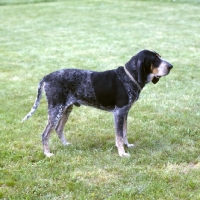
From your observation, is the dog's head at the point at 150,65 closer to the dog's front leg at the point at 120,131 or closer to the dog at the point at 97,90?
the dog at the point at 97,90

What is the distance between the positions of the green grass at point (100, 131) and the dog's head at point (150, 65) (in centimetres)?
106

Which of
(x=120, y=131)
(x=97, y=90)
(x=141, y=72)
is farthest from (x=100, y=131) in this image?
(x=141, y=72)

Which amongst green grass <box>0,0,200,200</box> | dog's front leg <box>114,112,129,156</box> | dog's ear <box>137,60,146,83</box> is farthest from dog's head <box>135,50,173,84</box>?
green grass <box>0,0,200,200</box>

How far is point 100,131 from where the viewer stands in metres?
6.23

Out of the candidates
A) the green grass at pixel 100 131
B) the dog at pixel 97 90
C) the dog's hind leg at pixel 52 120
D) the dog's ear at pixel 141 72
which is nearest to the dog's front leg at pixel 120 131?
the dog at pixel 97 90

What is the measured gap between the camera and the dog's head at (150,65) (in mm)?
5121

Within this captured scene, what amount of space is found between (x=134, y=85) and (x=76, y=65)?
5587mm

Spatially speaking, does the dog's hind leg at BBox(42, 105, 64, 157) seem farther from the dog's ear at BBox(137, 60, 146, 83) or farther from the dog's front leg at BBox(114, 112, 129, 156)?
the dog's ear at BBox(137, 60, 146, 83)

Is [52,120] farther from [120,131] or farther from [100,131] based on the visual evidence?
[100,131]

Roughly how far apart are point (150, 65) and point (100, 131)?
1555 mm

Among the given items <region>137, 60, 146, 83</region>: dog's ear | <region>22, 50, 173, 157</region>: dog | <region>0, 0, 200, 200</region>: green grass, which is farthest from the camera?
<region>22, 50, 173, 157</region>: dog

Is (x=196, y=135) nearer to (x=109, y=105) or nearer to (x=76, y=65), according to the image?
(x=109, y=105)

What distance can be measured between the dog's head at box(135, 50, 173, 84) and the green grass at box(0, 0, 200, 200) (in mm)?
1063

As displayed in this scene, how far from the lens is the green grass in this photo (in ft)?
14.6
